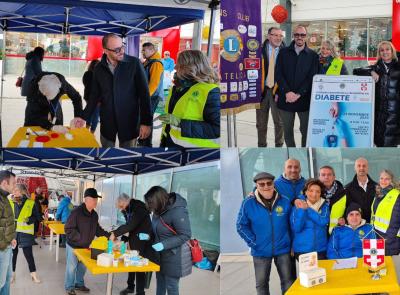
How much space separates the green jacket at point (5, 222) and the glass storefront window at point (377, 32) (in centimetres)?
232

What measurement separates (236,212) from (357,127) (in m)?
0.94

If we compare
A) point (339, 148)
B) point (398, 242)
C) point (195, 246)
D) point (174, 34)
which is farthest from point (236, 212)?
point (174, 34)

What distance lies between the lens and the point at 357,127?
12.3 feet

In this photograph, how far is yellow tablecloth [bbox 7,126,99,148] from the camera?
271cm

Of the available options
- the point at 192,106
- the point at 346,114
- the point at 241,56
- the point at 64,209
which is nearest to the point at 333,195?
the point at 346,114

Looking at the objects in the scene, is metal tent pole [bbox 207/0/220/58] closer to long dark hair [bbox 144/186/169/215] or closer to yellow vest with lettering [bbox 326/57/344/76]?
long dark hair [bbox 144/186/169/215]

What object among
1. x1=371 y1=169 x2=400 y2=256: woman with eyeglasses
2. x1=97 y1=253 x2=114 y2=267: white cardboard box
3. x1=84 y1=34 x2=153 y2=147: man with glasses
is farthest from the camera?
x1=371 y1=169 x2=400 y2=256: woman with eyeglasses

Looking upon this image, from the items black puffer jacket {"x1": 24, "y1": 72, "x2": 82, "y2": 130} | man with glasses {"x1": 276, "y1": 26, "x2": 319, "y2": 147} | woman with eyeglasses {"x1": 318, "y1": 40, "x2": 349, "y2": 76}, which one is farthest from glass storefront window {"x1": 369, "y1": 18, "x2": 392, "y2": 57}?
black puffer jacket {"x1": 24, "y1": 72, "x2": 82, "y2": 130}

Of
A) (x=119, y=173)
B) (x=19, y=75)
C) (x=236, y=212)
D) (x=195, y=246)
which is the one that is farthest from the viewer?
(x=236, y=212)

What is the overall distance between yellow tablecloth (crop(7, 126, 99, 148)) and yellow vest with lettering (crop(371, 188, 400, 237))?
2.08 meters

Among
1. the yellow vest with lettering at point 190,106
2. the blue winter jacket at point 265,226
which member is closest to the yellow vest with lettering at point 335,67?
the blue winter jacket at point 265,226

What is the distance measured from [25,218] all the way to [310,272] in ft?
5.16

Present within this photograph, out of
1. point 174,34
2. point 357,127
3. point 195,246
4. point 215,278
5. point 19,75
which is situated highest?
point 174,34

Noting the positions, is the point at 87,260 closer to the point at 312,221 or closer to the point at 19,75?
the point at 19,75
